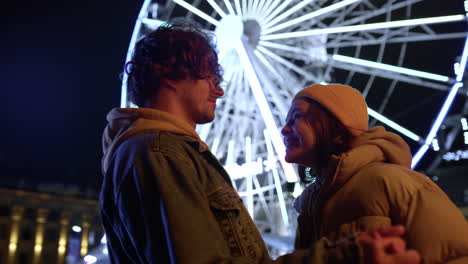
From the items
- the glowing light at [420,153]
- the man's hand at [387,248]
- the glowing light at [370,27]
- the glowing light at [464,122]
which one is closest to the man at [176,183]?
the man's hand at [387,248]

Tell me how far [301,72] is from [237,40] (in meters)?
1.43

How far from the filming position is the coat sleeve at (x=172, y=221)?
145 cm

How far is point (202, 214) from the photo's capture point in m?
1.55

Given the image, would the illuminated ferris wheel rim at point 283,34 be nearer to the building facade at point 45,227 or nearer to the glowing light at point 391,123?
the glowing light at point 391,123

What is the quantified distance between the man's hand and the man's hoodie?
2.47ft

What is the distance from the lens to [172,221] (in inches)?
59.0

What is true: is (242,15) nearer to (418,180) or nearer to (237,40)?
(237,40)

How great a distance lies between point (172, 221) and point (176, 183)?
0.13m

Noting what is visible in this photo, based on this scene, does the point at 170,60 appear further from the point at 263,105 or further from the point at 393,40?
the point at 393,40

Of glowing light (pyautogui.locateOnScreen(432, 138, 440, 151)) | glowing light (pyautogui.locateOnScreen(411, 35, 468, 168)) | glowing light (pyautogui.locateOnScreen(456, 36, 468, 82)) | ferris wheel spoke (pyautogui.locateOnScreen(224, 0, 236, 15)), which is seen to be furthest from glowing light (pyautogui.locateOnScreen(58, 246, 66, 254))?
glowing light (pyautogui.locateOnScreen(456, 36, 468, 82))

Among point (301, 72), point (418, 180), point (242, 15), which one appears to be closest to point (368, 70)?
point (301, 72)

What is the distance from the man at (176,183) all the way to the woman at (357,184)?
40 cm

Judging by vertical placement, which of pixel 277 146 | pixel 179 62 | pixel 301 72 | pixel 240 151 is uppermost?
pixel 179 62

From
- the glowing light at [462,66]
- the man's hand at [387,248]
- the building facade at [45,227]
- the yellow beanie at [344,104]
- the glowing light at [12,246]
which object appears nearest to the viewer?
the man's hand at [387,248]
